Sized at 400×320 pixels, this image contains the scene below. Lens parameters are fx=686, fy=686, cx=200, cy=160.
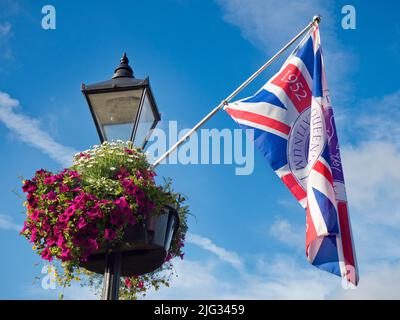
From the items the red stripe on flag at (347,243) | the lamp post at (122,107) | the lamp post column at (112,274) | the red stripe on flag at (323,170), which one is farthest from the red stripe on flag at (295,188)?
the lamp post column at (112,274)

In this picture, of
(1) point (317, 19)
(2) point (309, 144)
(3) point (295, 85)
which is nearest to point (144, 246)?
(2) point (309, 144)

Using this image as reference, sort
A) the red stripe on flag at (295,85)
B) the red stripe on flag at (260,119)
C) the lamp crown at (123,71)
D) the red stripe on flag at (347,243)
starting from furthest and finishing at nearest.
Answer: the red stripe on flag at (295,85) < the red stripe on flag at (260,119) < the red stripe on flag at (347,243) < the lamp crown at (123,71)

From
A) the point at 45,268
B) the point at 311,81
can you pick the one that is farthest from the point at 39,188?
the point at 311,81

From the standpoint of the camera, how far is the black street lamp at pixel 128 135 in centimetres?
621

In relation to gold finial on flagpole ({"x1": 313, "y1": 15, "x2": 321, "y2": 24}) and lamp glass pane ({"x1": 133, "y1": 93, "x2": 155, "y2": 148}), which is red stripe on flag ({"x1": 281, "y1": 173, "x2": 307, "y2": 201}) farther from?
gold finial on flagpole ({"x1": 313, "y1": 15, "x2": 321, "y2": 24})

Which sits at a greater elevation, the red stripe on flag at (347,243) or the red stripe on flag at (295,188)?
the red stripe on flag at (295,188)

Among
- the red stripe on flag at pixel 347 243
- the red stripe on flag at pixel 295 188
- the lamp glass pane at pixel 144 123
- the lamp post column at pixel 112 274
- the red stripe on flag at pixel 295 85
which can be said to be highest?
the red stripe on flag at pixel 295 85

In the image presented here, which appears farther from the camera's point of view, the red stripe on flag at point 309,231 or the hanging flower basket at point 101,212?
the red stripe on flag at point 309,231

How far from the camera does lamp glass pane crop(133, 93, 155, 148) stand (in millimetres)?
7156

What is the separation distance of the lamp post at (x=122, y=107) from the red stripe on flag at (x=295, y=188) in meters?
1.92

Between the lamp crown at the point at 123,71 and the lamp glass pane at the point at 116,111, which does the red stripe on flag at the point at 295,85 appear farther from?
the lamp glass pane at the point at 116,111

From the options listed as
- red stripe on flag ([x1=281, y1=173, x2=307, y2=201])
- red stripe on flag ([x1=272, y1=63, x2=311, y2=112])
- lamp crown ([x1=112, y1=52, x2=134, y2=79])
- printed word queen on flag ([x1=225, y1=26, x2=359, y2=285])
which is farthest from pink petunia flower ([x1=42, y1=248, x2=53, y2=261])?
red stripe on flag ([x1=272, y1=63, x2=311, y2=112])

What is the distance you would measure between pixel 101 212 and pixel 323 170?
3108mm

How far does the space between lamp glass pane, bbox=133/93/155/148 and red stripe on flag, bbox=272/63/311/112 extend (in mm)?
2280
